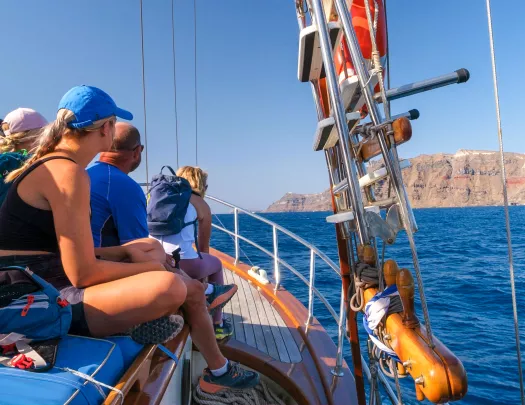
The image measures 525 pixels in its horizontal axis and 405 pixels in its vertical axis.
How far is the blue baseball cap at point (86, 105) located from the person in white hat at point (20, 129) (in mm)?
735

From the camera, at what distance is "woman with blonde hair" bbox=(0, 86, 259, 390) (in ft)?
3.89

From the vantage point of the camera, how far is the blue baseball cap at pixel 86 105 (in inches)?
52.9

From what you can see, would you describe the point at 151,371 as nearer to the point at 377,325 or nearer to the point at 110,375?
the point at 110,375


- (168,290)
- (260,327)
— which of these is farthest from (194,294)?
(260,327)

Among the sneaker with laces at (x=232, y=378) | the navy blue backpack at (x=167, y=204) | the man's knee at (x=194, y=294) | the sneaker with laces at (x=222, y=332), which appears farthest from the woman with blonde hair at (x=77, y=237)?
the sneaker with laces at (x=222, y=332)

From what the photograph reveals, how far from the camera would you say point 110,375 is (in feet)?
3.58

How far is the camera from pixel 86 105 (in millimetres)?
1349

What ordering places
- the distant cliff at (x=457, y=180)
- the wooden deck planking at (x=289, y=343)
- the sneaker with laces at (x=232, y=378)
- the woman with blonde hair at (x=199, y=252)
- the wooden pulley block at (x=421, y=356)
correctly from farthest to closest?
the distant cliff at (x=457, y=180) < the wooden deck planking at (x=289, y=343) < the woman with blonde hair at (x=199, y=252) < the sneaker with laces at (x=232, y=378) < the wooden pulley block at (x=421, y=356)

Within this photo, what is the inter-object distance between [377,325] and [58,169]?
3.78ft

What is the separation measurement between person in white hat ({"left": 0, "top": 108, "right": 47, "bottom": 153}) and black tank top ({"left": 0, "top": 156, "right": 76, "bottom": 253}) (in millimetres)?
858

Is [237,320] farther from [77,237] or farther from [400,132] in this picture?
[400,132]

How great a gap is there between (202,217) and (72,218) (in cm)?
163

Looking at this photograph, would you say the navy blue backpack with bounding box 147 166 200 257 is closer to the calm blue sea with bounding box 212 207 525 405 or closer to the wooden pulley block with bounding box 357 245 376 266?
the wooden pulley block with bounding box 357 245 376 266

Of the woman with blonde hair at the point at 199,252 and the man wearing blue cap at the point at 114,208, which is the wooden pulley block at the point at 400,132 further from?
the woman with blonde hair at the point at 199,252
